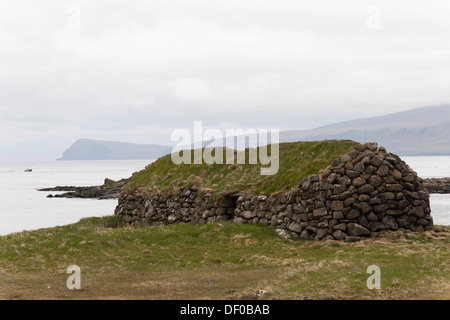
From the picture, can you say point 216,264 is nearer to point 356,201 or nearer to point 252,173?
point 356,201

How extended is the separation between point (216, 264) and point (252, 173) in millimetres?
9414

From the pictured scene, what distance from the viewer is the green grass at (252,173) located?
2333 cm

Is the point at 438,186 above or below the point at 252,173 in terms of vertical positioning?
below

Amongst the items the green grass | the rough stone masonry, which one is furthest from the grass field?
the green grass

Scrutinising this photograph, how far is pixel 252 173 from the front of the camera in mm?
25828

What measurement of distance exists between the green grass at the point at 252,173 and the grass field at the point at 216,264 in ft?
9.88

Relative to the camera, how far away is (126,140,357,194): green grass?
76.5 ft

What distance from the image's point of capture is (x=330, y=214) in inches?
803

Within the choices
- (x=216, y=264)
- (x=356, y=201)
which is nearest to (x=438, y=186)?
(x=356, y=201)

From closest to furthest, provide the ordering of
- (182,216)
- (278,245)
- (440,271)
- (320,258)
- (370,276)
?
(370,276)
(440,271)
(320,258)
(278,245)
(182,216)

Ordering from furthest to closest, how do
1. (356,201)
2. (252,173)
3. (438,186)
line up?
(438,186), (252,173), (356,201)
